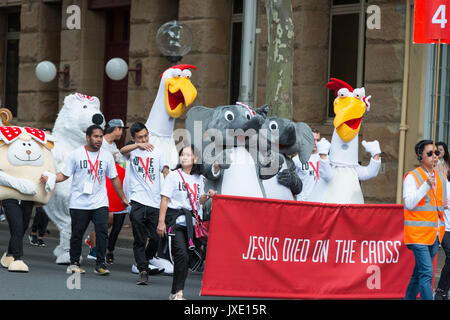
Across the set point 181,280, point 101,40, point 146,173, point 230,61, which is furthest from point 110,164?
point 101,40

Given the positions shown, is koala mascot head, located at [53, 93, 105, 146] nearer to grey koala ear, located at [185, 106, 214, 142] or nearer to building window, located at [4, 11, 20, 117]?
grey koala ear, located at [185, 106, 214, 142]

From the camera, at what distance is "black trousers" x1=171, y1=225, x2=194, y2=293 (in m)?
9.43

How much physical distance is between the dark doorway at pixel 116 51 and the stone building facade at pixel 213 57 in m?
0.09

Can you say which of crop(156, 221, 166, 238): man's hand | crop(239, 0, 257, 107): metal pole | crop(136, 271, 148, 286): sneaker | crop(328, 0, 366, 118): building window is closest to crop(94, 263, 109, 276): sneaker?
crop(136, 271, 148, 286): sneaker

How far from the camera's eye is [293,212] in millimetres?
9305

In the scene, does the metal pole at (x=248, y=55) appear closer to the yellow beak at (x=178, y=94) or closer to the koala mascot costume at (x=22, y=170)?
the yellow beak at (x=178, y=94)

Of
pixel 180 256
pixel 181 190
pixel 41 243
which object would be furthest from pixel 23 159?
pixel 41 243

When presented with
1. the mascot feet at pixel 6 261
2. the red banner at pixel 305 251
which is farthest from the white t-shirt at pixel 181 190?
the mascot feet at pixel 6 261

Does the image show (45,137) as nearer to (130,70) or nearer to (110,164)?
(110,164)

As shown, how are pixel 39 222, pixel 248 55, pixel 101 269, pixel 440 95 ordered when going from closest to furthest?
pixel 101 269
pixel 248 55
pixel 39 222
pixel 440 95

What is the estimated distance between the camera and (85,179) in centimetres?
1141

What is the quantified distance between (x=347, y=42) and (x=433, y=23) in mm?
6603

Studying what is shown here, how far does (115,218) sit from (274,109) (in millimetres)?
2540

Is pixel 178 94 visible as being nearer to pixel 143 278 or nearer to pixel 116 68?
pixel 143 278
